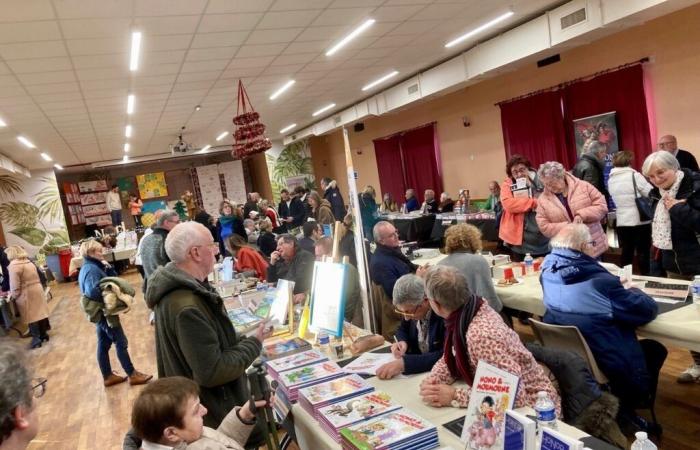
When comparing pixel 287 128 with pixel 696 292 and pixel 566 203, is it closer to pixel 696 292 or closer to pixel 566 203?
pixel 566 203

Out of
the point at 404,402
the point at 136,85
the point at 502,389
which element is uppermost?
the point at 136,85

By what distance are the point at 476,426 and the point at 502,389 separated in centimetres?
15

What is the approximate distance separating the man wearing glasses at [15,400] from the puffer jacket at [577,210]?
3947mm

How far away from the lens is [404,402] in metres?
2.10

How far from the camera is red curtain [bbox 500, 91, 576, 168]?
8812mm

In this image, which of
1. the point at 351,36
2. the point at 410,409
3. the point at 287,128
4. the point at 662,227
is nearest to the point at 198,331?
the point at 410,409

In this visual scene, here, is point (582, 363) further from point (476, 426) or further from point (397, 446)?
point (397, 446)

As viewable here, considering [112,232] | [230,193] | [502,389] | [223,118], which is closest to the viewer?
[502,389]

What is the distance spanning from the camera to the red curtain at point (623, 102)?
→ 24.2 feet

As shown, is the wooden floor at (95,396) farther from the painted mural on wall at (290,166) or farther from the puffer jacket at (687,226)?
the painted mural on wall at (290,166)

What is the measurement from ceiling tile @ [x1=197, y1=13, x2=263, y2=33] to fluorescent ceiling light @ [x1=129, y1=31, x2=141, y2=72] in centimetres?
61

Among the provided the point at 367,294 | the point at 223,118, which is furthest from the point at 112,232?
the point at 367,294

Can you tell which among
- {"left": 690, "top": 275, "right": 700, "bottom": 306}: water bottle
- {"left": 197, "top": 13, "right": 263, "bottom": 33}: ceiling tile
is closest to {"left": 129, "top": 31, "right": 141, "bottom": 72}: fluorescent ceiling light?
{"left": 197, "top": 13, "right": 263, "bottom": 33}: ceiling tile

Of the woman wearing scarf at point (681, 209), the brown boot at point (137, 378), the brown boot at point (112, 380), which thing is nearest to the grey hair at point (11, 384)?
the woman wearing scarf at point (681, 209)
